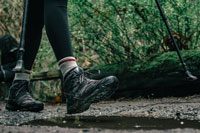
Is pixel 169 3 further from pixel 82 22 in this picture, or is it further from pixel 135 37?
pixel 82 22

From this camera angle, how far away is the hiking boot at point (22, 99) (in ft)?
8.32

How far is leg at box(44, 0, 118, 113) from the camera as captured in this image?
76.9 inches

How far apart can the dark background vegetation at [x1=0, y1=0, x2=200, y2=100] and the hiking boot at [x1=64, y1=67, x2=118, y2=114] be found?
5.58 ft

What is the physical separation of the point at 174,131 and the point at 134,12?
2480 millimetres

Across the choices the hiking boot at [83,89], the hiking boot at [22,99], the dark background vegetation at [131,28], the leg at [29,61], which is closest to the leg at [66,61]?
the hiking boot at [83,89]

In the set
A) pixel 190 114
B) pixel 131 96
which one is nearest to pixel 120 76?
pixel 131 96

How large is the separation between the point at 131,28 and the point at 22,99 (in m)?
1.65

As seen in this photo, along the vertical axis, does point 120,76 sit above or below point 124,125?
above

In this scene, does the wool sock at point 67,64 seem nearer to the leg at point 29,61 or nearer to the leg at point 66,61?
the leg at point 66,61

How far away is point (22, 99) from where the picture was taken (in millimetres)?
2574

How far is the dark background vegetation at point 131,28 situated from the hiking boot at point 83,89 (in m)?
1.70

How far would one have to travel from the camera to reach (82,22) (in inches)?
161

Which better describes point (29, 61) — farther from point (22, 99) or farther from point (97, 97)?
point (97, 97)

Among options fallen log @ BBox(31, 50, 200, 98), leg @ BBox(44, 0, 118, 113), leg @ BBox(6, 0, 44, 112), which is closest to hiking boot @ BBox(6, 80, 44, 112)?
leg @ BBox(6, 0, 44, 112)
